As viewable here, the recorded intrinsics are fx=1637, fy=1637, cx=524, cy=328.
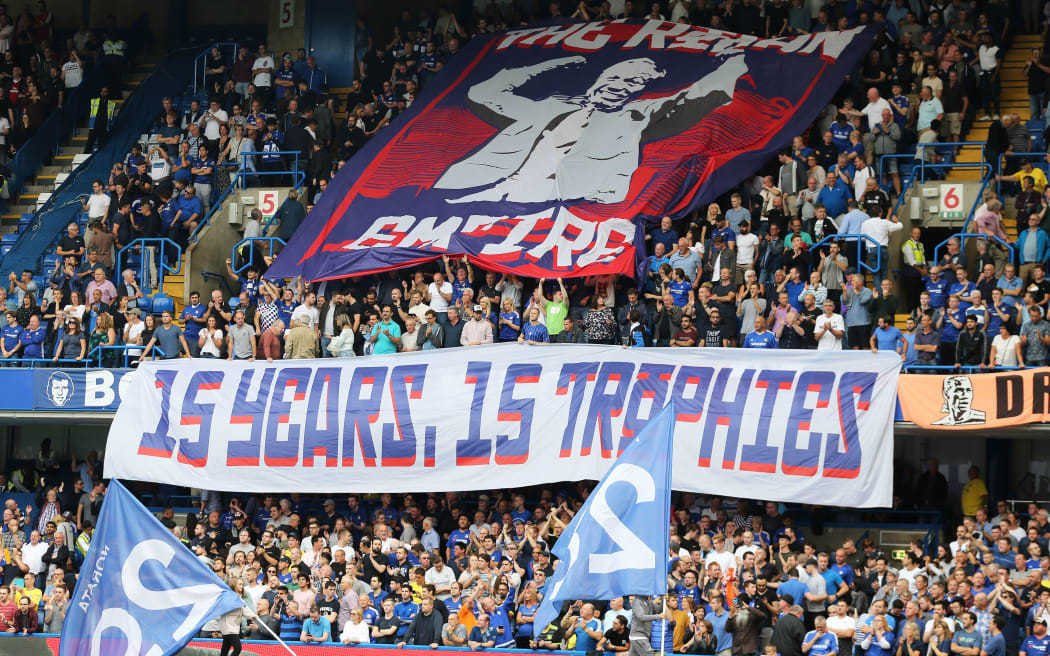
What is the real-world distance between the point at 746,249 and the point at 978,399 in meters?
5.01

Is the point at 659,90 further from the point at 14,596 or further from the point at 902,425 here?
the point at 14,596

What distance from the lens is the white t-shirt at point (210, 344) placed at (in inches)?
1069

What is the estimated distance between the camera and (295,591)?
23.6 m

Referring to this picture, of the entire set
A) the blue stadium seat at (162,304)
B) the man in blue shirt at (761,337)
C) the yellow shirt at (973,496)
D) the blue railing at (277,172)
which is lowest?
the yellow shirt at (973,496)

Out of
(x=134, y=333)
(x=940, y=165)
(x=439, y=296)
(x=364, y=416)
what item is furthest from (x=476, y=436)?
(x=940, y=165)

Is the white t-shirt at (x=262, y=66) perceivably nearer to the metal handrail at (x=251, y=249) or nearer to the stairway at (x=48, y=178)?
the metal handrail at (x=251, y=249)

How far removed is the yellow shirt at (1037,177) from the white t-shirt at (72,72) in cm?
2100

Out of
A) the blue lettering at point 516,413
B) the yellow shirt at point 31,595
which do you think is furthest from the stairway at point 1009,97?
the yellow shirt at point 31,595

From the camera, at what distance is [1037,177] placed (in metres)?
26.0

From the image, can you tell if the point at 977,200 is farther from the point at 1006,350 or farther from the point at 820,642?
the point at 820,642

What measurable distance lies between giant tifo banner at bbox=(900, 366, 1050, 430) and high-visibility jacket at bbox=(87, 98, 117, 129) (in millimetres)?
20480

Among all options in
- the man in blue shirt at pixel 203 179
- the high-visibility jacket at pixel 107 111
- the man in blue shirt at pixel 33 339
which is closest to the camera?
the man in blue shirt at pixel 33 339

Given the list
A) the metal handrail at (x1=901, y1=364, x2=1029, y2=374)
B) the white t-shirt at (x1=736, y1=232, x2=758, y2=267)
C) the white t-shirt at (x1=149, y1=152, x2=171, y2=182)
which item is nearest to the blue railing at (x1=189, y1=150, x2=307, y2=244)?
the white t-shirt at (x1=149, y1=152, x2=171, y2=182)

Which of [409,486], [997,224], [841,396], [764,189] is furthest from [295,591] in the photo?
[997,224]
